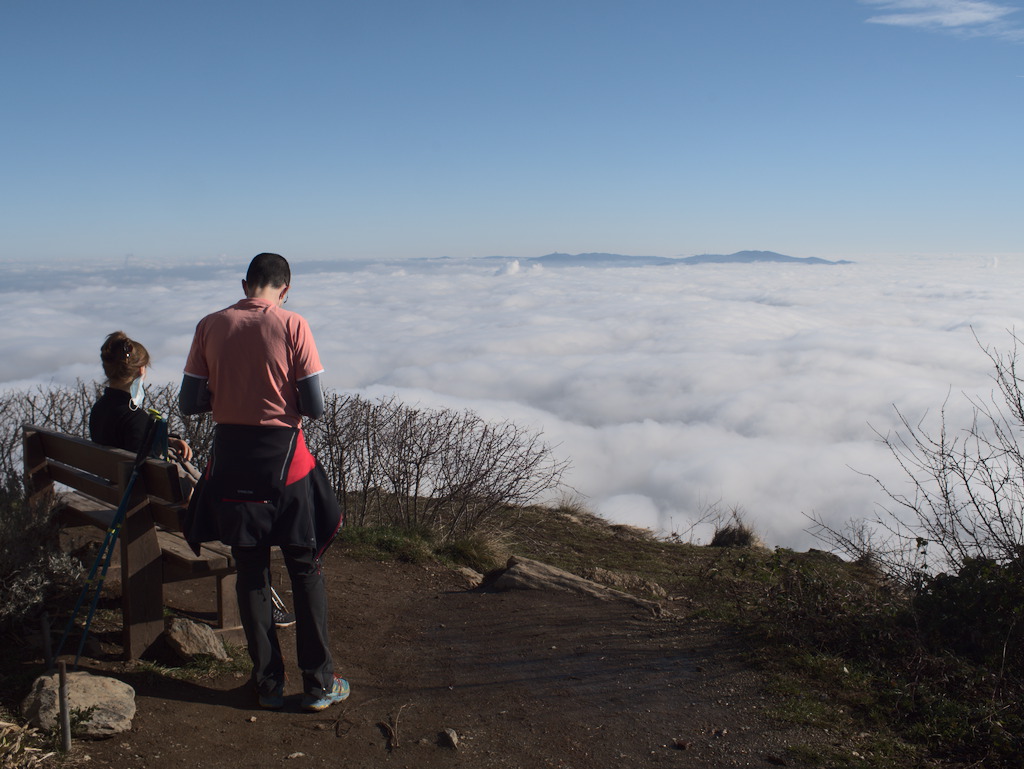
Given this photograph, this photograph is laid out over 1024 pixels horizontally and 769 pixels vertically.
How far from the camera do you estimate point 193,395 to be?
9.92 feet

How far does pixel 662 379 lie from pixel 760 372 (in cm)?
1971

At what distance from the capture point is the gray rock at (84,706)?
283 cm

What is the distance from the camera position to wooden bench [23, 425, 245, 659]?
3.46m

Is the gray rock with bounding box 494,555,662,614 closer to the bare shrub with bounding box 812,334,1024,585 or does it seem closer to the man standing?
the bare shrub with bounding box 812,334,1024,585

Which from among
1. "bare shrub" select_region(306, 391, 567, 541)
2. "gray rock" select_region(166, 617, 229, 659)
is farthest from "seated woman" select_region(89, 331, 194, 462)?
"bare shrub" select_region(306, 391, 567, 541)

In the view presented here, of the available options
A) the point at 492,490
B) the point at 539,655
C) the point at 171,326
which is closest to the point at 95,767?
the point at 539,655

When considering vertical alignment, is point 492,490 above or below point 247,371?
below

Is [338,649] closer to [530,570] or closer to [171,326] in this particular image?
[530,570]

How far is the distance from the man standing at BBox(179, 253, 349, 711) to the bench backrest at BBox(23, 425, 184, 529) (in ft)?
1.30

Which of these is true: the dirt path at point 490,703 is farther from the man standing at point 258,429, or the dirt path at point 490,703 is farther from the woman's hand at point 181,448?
the woman's hand at point 181,448

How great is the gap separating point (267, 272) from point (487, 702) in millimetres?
2241

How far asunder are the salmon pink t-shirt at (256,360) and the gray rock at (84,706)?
1.15 meters

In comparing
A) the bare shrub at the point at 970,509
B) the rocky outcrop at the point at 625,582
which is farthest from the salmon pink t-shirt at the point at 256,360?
the bare shrub at the point at 970,509

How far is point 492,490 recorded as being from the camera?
8.86 m
